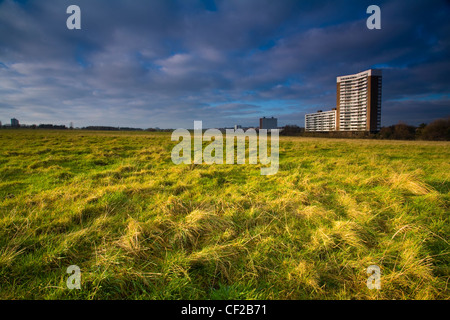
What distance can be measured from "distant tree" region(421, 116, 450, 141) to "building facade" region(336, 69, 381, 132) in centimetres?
3767

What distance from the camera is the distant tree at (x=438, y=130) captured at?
46969mm

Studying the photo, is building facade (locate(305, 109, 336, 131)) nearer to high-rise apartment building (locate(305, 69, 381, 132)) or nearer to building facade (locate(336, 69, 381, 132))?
high-rise apartment building (locate(305, 69, 381, 132))

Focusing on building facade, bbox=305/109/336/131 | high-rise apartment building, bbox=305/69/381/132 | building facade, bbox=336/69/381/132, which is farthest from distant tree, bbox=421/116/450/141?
building facade, bbox=305/109/336/131

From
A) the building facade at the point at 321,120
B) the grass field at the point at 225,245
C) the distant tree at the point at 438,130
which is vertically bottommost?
the grass field at the point at 225,245

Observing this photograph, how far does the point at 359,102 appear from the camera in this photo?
98.9 m

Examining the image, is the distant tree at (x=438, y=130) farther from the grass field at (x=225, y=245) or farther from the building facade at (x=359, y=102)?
the grass field at (x=225, y=245)

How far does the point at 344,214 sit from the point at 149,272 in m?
4.10

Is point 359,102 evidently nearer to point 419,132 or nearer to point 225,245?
point 419,132

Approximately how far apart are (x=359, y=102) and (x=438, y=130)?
5739 centimetres

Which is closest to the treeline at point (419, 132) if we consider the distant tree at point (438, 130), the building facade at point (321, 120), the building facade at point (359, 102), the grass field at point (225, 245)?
the distant tree at point (438, 130)

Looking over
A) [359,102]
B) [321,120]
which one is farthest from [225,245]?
[321,120]

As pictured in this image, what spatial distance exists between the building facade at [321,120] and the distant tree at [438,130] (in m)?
66.3
